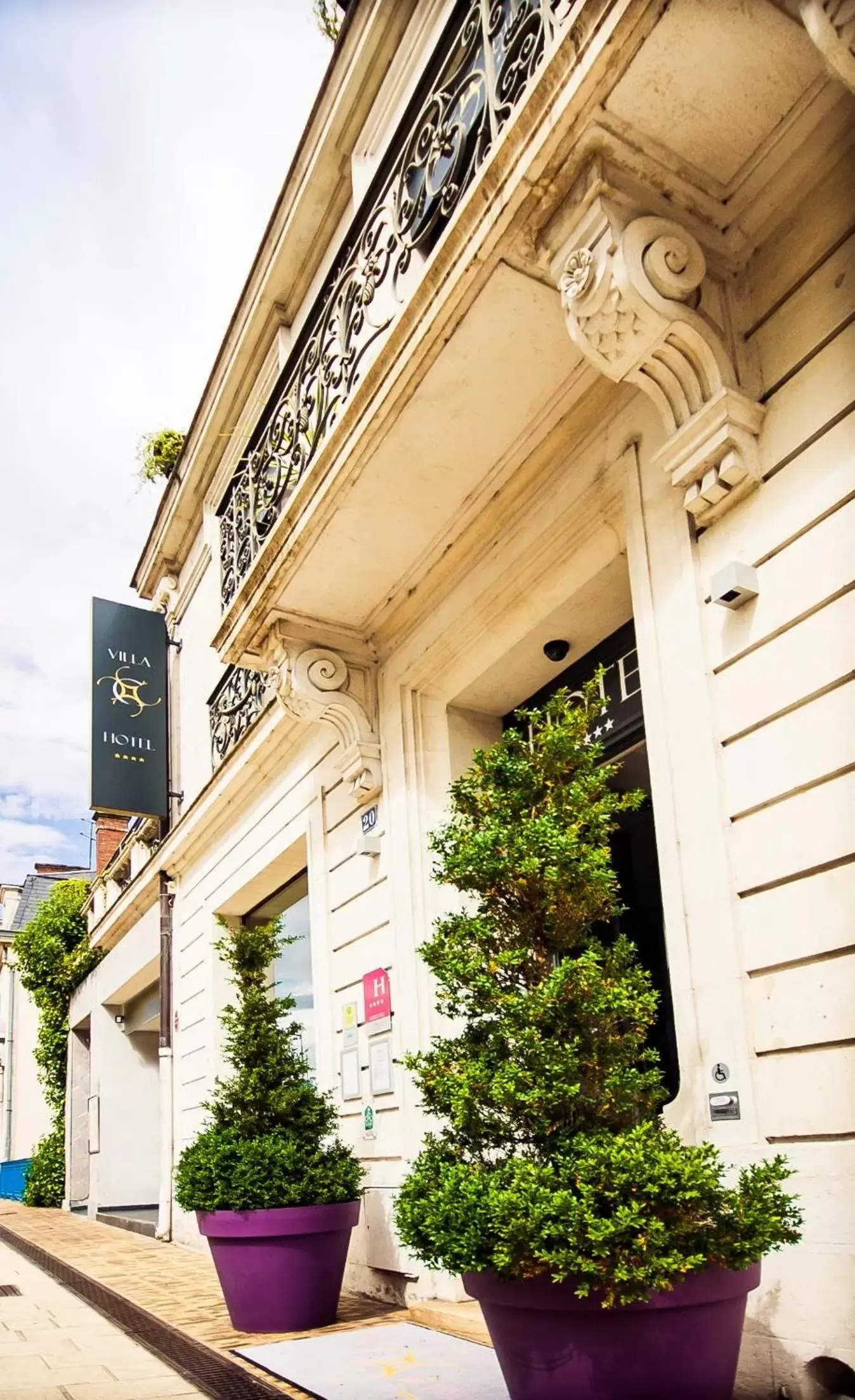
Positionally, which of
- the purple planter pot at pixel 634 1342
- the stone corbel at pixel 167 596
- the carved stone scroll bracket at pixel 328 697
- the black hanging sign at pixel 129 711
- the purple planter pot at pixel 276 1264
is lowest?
the purple planter pot at pixel 276 1264

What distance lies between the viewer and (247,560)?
286 inches

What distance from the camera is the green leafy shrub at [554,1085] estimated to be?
121 inches

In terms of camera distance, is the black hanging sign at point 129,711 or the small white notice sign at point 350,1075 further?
the black hanging sign at point 129,711

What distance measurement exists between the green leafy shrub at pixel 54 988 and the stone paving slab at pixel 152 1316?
7.54 meters

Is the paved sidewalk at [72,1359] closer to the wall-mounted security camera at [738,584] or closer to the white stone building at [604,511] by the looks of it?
the white stone building at [604,511]

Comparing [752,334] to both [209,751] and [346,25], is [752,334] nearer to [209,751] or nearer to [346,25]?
[346,25]

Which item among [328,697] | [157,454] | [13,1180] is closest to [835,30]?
[328,697]

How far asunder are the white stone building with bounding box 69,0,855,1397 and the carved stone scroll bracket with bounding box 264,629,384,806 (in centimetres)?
3

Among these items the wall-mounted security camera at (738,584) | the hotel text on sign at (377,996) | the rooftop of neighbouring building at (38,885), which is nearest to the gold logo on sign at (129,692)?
the hotel text on sign at (377,996)

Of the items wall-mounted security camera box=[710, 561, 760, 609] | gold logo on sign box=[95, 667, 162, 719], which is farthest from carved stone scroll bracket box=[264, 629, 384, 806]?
gold logo on sign box=[95, 667, 162, 719]

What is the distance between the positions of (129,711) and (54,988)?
28.6 feet

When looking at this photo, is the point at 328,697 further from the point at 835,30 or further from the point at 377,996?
the point at 835,30

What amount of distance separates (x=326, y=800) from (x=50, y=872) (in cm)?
2690

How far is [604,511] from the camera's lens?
16.8 feet
